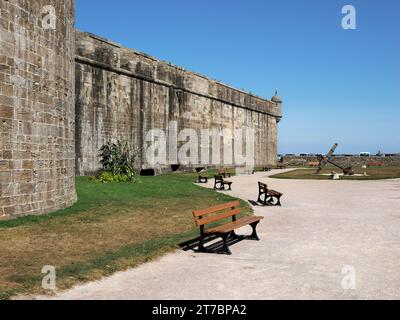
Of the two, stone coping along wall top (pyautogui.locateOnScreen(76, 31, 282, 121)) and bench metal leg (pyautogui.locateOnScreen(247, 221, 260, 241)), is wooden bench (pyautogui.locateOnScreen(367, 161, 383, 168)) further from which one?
bench metal leg (pyautogui.locateOnScreen(247, 221, 260, 241))

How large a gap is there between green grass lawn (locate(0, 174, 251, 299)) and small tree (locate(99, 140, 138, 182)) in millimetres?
5988

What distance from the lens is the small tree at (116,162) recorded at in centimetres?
1933

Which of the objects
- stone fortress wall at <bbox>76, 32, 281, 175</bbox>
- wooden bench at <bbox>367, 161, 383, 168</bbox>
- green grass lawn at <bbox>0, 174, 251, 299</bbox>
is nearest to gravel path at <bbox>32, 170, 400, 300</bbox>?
green grass lawn at <bbox>0, 174, 251, 299</bbox>

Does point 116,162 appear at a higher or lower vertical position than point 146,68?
lower

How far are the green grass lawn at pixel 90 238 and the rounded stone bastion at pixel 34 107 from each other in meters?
0.58

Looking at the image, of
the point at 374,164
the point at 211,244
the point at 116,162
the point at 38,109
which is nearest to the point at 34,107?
the point at 38,109

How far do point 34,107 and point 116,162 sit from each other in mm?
11571

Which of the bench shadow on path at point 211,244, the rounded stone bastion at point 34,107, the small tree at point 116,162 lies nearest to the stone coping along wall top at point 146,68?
the small tree at point 116,162

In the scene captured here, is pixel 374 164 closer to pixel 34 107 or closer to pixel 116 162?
pixel 116 162

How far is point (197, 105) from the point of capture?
34156 mm

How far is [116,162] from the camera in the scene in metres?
21.0
